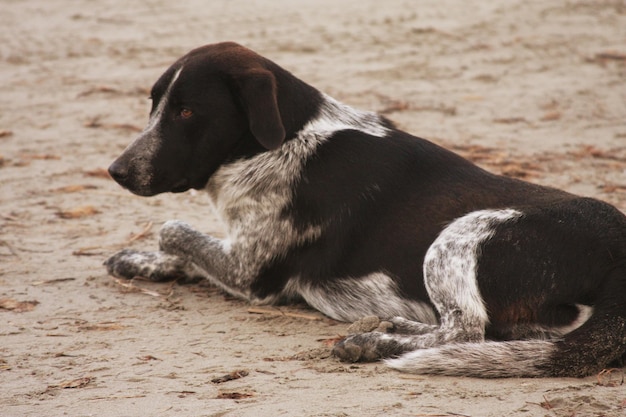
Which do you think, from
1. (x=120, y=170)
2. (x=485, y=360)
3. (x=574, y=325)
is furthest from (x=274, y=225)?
(x=574, y=325)

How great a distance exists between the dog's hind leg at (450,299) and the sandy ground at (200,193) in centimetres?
14

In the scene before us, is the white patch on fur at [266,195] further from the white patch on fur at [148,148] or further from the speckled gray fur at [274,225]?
the white patch on fur at [148,148]

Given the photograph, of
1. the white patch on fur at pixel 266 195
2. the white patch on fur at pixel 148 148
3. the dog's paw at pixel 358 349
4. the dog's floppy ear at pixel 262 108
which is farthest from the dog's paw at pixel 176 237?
the dog's paw at pixel 358 349

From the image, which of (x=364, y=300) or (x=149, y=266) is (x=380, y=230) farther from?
(x=149, y=266)

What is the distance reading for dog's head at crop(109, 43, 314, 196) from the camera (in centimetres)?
543

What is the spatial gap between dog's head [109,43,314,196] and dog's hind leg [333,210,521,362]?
1.13m

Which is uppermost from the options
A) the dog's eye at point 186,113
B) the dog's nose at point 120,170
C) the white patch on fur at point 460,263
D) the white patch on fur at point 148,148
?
the dog's eye at point 186,113

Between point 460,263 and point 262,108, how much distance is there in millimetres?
1408

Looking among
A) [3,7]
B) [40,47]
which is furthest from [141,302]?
[3,7]

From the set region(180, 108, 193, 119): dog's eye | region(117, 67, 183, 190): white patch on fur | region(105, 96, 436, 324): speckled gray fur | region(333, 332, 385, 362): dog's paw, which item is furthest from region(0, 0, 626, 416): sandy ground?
region(180, 108, 193, 119): dog's eye

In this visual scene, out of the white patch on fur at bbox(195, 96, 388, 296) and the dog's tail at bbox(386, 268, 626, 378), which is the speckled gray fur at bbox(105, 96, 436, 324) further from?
the dog's tail at bbox(386, 268, 626, 378)

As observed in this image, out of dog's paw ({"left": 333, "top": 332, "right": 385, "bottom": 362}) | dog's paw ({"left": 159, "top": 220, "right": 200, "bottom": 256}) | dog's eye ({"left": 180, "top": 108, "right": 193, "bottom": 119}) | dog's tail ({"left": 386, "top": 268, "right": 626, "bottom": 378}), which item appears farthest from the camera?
dog's paw ({"left": 159, "top": 220, "right": 200, "bottom": 256})

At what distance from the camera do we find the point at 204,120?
18.1 ft

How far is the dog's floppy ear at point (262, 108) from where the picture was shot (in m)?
5.39
